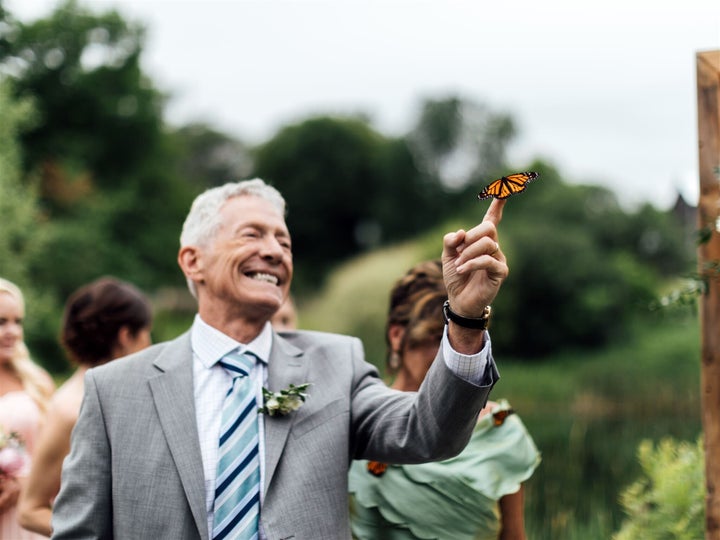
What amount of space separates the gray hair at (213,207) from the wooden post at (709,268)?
1698 millimetres

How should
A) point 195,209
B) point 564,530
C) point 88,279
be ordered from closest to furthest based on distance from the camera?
point 195,209
point 564,530
point 88,279

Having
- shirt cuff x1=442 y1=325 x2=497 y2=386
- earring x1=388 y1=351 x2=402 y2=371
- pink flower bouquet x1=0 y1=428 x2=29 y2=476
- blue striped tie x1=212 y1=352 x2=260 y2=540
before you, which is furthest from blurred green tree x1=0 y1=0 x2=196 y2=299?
shirt cuff x1=442 y1=325 x2=497 y2=386

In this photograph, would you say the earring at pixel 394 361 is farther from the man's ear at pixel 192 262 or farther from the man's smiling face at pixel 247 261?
the man's ear at pixel 192 262

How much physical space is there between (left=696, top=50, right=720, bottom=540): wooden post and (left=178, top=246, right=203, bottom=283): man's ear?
1951 mm

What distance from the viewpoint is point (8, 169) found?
59.5 feet

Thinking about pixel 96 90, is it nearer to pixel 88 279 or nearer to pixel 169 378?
pixel 88 279

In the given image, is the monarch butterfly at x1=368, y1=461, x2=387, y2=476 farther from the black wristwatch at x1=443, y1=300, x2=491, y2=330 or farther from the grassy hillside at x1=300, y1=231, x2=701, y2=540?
the grassy hillside at x1=300, y1=231, x2=701, y2=540

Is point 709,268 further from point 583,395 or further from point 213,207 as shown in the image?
point 583,395

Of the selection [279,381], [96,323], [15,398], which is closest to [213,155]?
[15,398]

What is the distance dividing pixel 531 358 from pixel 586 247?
3.92m

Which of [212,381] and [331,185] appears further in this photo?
[331,185]

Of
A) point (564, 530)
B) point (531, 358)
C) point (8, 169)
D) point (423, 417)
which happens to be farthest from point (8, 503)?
point (531, 358)

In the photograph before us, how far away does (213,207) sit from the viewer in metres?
2.99

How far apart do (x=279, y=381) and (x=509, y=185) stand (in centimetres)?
106
